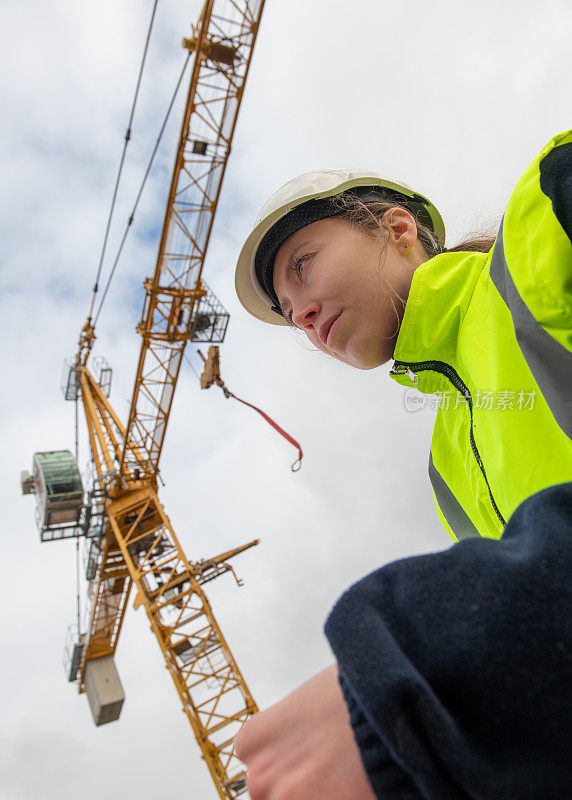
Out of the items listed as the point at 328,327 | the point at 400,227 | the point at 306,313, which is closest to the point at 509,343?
the point at 328,327

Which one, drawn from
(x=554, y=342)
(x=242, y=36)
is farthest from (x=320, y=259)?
(x=242, y=36)

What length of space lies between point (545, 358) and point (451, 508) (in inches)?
42.6

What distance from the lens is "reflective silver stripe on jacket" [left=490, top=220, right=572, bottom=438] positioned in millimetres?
1106

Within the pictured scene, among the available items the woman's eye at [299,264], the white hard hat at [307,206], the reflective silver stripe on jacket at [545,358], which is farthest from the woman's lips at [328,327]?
the reflective silver stripe on jacket at [545,358]

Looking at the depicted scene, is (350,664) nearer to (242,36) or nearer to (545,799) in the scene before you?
(545,799)

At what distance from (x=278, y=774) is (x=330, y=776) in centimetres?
7

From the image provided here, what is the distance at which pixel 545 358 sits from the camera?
45.3 inches

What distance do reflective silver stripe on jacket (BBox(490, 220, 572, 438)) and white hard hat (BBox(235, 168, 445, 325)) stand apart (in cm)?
119

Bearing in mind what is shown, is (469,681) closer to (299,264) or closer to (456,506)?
(456,506)

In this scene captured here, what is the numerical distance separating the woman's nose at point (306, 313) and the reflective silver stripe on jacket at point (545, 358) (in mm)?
898

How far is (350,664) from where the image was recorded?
662mm

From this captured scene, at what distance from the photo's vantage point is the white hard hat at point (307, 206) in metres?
2.25

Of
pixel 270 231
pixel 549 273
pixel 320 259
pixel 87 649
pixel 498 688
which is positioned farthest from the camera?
pixel 87 649

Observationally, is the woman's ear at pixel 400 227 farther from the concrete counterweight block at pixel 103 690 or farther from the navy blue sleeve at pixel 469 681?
the concrete counterweight block at pixel 103 690
